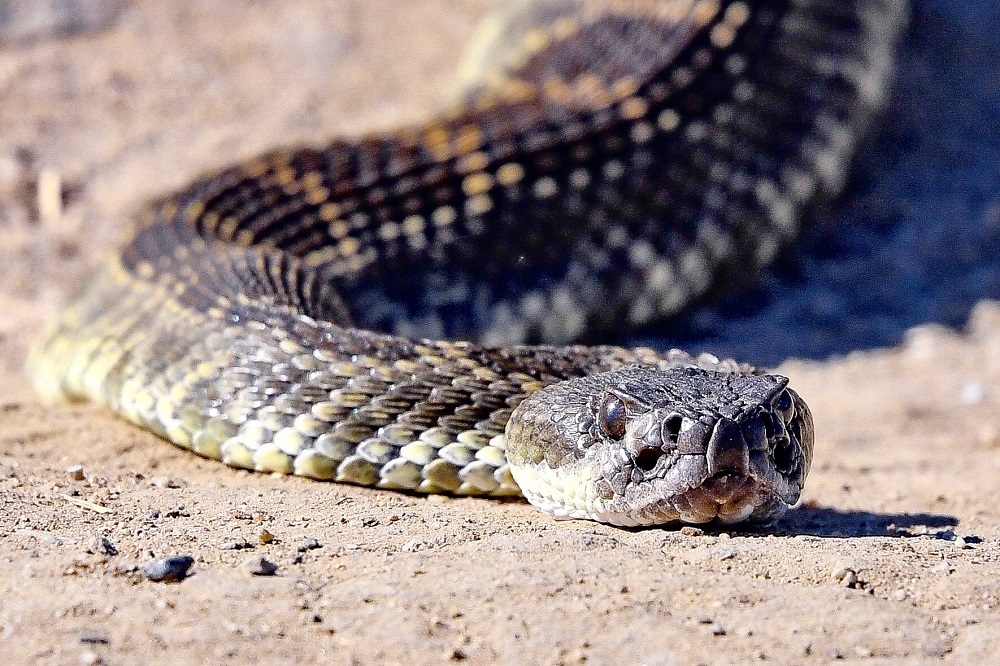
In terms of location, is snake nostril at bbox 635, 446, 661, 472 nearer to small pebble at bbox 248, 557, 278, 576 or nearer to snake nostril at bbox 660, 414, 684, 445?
snake nostril at bbox 660, 414, 684, 445

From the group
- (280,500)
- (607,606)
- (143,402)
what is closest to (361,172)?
(143,402)

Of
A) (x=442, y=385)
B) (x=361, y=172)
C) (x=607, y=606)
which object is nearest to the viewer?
(x=607, y=606)

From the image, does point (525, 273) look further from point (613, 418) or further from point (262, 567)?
point (262, 567)

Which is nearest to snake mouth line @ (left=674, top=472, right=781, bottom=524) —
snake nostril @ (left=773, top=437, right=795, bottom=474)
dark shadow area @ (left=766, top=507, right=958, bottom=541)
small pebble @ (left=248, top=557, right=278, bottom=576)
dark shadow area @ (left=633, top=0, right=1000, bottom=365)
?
snake nostril @ (left=773, top=437, right=795, bottom=474)

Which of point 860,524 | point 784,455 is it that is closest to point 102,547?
point 784,455

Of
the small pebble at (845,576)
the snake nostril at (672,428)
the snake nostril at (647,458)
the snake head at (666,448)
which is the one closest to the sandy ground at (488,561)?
the small pebble at (845,576)

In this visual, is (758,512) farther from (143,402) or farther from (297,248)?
(297,248)
